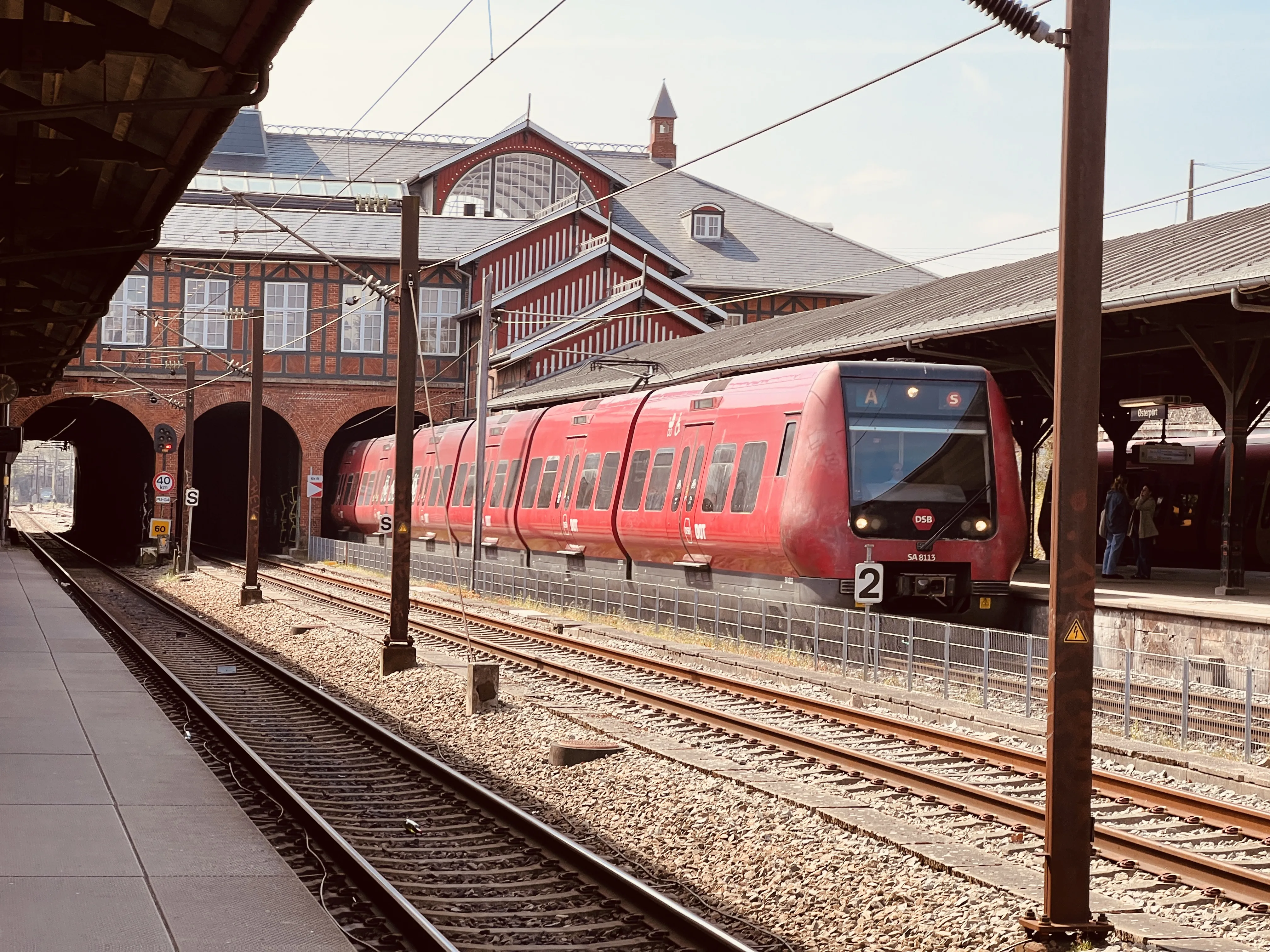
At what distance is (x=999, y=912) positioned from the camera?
729cm

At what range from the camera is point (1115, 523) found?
23.0 meters

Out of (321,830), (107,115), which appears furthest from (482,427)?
(321,830)

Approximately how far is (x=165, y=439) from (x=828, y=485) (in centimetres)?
3472

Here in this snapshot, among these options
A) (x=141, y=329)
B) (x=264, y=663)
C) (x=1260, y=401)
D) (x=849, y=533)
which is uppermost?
(x=141, y=329)

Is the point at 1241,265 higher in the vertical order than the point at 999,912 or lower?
higher

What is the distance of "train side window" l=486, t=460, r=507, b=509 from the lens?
1194 inches

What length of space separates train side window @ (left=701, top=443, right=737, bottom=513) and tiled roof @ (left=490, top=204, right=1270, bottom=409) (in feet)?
9.91

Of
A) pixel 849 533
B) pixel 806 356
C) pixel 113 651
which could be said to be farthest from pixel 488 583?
pixel 849 533

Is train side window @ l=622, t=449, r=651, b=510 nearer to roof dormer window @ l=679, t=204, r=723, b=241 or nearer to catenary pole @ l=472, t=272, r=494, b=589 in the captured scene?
catenary pole @ l=472, t=272, r=494, b=589

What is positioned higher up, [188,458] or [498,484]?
[188,458]

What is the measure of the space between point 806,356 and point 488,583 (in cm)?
898

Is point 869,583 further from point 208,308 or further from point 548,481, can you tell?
point 208,308

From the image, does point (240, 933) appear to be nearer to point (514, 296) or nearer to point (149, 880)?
point (149, 880)

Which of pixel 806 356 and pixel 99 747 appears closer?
pixel 99 747
